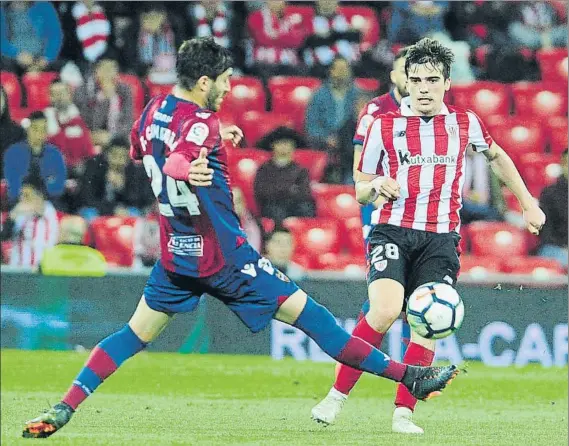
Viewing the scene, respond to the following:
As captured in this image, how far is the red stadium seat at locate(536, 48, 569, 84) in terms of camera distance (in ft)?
52.7

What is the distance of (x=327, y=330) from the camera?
6586 mm

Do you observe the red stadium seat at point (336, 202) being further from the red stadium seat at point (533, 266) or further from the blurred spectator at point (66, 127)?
the blurred spectator at point (66, 127)

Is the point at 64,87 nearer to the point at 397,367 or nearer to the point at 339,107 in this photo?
the point at 339,107

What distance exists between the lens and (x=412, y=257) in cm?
699

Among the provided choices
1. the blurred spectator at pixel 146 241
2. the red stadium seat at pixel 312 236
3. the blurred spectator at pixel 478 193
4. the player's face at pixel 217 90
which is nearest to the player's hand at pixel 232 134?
the player's face at pixel 217 90

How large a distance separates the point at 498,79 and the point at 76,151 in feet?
17.4

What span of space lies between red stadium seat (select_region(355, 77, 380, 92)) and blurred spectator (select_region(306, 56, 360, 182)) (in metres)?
0.25

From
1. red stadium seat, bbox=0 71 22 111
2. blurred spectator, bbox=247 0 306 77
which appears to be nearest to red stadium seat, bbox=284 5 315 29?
blurred spectator, bbox=247 0 306 77

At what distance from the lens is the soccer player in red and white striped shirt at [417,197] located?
688 centimetres

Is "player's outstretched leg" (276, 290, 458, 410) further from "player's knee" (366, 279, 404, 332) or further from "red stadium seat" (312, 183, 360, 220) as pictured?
"red stadium seat" (312, 183, 360, 220)

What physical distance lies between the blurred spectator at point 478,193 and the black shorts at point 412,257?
7098 mm

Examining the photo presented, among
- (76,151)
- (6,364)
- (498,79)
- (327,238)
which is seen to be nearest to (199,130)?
(6,364)

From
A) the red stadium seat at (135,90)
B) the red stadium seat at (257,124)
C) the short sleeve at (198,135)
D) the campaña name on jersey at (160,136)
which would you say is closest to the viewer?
the short sleeve at (198,135)

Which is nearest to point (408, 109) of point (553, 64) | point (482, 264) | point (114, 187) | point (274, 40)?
point (482, 264)
